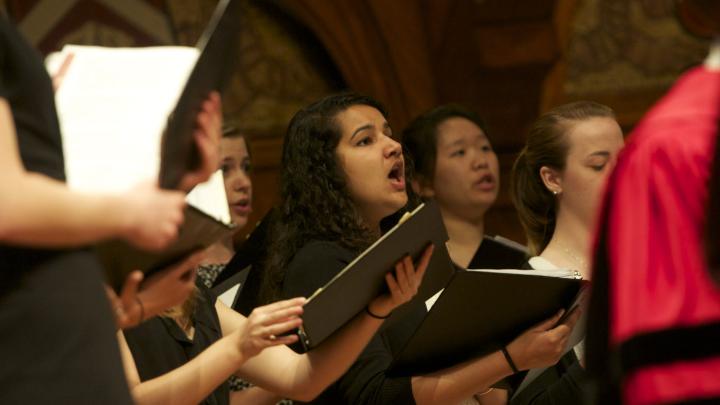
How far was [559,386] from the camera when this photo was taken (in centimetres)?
328

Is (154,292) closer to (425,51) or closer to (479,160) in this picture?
(479,160)

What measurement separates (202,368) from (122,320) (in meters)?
0.49

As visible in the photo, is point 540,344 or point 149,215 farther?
point 540,344

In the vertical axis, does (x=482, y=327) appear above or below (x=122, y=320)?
below

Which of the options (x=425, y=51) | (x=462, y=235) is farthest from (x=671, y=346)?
(x=425, y=51)

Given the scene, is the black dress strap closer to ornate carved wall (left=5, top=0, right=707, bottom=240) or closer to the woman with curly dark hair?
the woman with curly dark hair

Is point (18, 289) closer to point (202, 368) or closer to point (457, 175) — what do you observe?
point (202, 368)

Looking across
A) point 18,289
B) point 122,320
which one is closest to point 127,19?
point 122,320

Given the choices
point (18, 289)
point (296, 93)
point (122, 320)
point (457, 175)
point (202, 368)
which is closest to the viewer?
point (18, 289)

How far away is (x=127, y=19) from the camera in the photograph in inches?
212

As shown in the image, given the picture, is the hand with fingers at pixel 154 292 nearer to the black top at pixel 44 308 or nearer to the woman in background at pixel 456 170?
the black top at pixel 44 308

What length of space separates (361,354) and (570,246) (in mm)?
738

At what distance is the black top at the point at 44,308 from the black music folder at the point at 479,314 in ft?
3.93

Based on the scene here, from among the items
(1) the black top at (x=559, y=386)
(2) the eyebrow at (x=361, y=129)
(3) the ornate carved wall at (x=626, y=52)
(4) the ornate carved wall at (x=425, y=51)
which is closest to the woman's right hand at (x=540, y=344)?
(1) the black top at (x=559, y=386)
